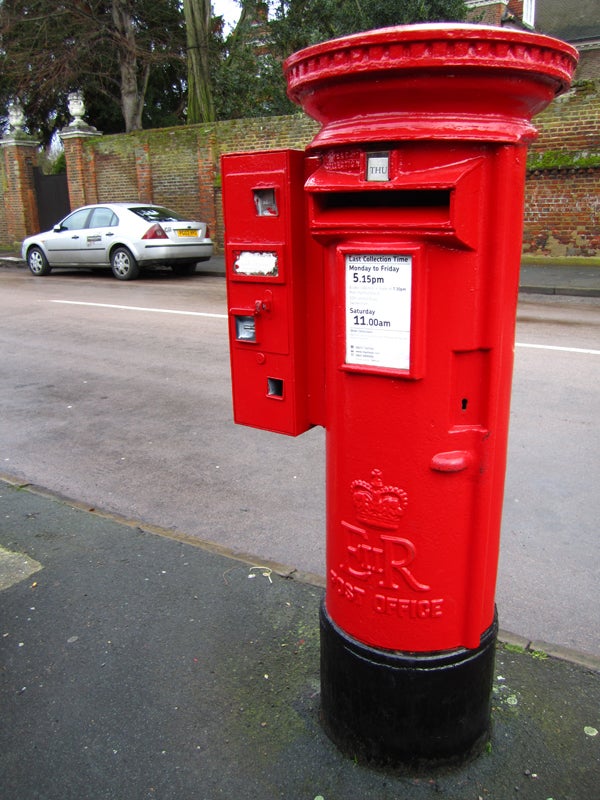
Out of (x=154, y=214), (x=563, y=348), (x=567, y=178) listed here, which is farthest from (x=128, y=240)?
(x=563, y=348)

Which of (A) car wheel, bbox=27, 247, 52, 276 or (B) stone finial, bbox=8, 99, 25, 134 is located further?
(B) stone finial, bbox=8, 99, 25, 134

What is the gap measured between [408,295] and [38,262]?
16444mm

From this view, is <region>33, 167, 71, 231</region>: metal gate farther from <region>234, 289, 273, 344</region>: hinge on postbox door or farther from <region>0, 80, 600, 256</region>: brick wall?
Result: <region>234, 289, 273, 344</region>: hinge on postbox door

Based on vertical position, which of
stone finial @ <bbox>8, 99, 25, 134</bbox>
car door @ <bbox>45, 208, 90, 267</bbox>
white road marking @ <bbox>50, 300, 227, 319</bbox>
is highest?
stone finial @ <bbox>8, 99, 25, 134</bbox>

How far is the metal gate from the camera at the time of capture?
22.5 m

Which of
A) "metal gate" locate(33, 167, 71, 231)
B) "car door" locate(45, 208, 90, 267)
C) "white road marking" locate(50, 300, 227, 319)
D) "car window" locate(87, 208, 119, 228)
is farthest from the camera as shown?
"metal gate" locate(33, 167, 71, 231)

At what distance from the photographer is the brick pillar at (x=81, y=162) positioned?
21.0 meters

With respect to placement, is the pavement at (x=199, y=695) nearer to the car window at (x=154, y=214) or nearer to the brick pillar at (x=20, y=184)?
the car window at (x=154, y=214)

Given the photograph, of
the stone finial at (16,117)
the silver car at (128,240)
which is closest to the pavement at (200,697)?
the silver car at (128,240)

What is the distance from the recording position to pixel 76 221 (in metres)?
15.5

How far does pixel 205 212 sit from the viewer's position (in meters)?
18.9

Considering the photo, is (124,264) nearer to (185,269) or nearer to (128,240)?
(128,240)

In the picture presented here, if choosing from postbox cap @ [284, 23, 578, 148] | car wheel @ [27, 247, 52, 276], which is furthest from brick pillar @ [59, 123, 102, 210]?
postbox cap @ [284, 23, 578, 148]

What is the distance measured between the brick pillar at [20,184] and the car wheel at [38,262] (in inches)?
274
